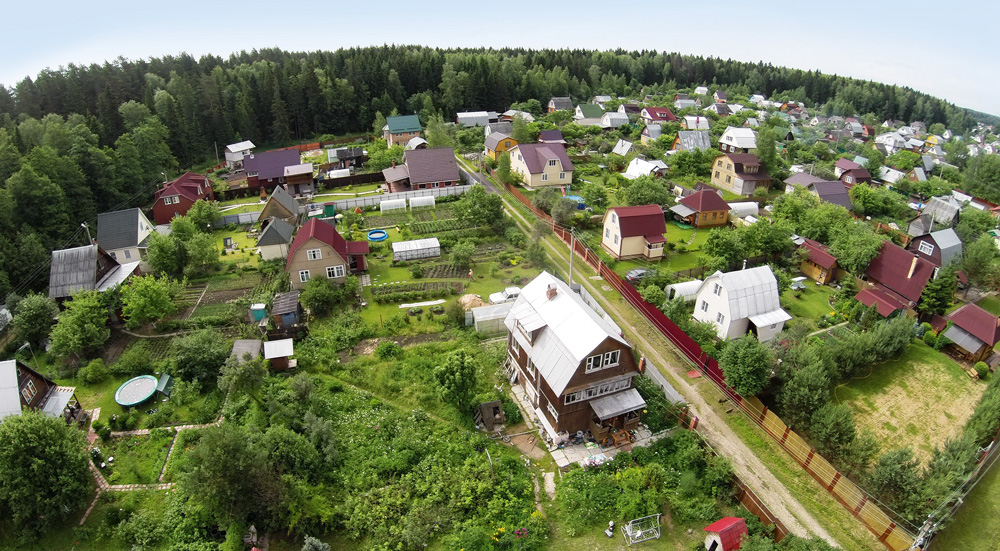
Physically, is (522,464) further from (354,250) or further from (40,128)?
(40,128)

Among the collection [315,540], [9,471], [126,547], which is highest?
[9,471]

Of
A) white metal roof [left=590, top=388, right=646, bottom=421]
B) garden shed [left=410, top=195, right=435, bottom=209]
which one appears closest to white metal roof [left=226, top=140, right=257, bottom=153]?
garden shed [left=410, top=195, right=435, bottom=209]

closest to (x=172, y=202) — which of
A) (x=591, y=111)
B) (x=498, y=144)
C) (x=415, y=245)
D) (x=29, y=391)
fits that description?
(x=415, y=245)

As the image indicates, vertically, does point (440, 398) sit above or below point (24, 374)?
below

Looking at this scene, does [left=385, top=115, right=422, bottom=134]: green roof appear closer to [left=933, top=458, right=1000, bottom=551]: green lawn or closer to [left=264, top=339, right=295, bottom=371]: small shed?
[left=264, top=339, right=295, bottom=371]: small shed

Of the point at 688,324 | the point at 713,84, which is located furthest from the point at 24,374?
the point at 713,84

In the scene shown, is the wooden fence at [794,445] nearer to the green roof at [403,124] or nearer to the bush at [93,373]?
the bush at [93,373]

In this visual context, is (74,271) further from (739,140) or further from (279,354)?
(739,140)
